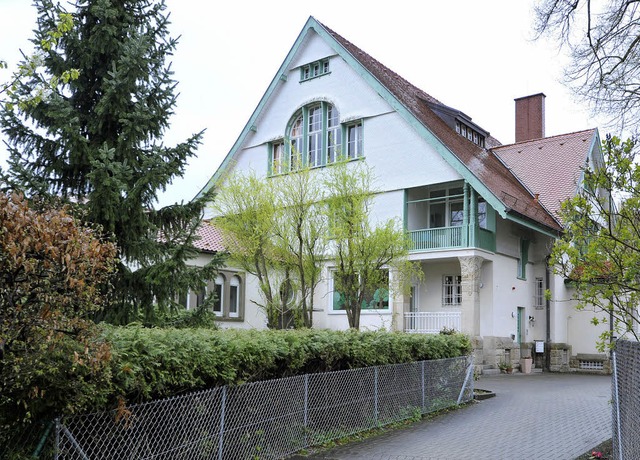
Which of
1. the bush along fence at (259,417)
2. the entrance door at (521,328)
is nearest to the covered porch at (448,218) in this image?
the entrance door at (521,328)

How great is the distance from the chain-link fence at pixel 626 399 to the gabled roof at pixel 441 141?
1448cm

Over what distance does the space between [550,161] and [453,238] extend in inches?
339

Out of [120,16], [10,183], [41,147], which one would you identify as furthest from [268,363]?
[120,16]

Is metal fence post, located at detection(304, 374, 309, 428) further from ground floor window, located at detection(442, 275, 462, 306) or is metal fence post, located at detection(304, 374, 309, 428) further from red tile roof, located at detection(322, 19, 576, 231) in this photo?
ground floor window, located at detection(442, 275, 462, 306)

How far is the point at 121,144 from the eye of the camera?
38.2 feet

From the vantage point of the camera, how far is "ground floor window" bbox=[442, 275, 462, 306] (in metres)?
25.8

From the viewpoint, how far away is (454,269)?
25797mm

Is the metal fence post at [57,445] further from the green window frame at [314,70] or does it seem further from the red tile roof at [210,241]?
the green window frame at [314,70]

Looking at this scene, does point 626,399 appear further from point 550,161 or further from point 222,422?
point 550,161

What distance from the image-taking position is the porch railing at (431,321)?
24375 mm

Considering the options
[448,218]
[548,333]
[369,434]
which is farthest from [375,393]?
[548,333]

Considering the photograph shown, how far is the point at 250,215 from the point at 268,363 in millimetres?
10673

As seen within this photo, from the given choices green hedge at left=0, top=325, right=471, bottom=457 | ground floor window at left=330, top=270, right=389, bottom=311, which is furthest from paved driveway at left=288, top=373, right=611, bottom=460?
ground floor window at left=330, top=270, right=389, bottom=311

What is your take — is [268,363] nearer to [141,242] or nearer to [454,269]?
[141,242]
